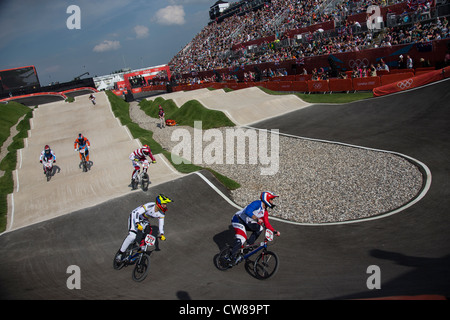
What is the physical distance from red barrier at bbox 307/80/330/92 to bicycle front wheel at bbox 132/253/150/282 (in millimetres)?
28444

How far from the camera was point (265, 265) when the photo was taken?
8031 millimetres

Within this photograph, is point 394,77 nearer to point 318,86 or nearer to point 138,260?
point 318,86

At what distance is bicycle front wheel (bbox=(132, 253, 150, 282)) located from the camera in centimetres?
853

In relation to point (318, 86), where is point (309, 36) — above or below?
above

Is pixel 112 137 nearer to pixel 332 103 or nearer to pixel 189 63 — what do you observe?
pixel 332 103

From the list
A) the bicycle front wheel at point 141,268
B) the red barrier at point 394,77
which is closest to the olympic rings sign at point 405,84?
the red barrier at point 394,77

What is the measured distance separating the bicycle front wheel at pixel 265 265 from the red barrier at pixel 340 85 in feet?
86.0

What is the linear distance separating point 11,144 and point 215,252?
25451 millimetres

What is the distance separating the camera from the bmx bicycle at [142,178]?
14.7 meters

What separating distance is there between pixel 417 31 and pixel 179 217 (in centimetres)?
2935

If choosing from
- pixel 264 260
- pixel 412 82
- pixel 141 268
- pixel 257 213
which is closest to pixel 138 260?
pixel 141 268

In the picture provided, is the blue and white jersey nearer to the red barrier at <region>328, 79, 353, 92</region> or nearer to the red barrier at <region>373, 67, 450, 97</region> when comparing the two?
the red barrier at <region>373, 67, 450, 97</region>

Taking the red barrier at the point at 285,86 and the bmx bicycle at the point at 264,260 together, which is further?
the red barrier at the point at 285,86

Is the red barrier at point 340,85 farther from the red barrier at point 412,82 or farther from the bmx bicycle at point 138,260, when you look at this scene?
the bmx bicycle at point 138,260
